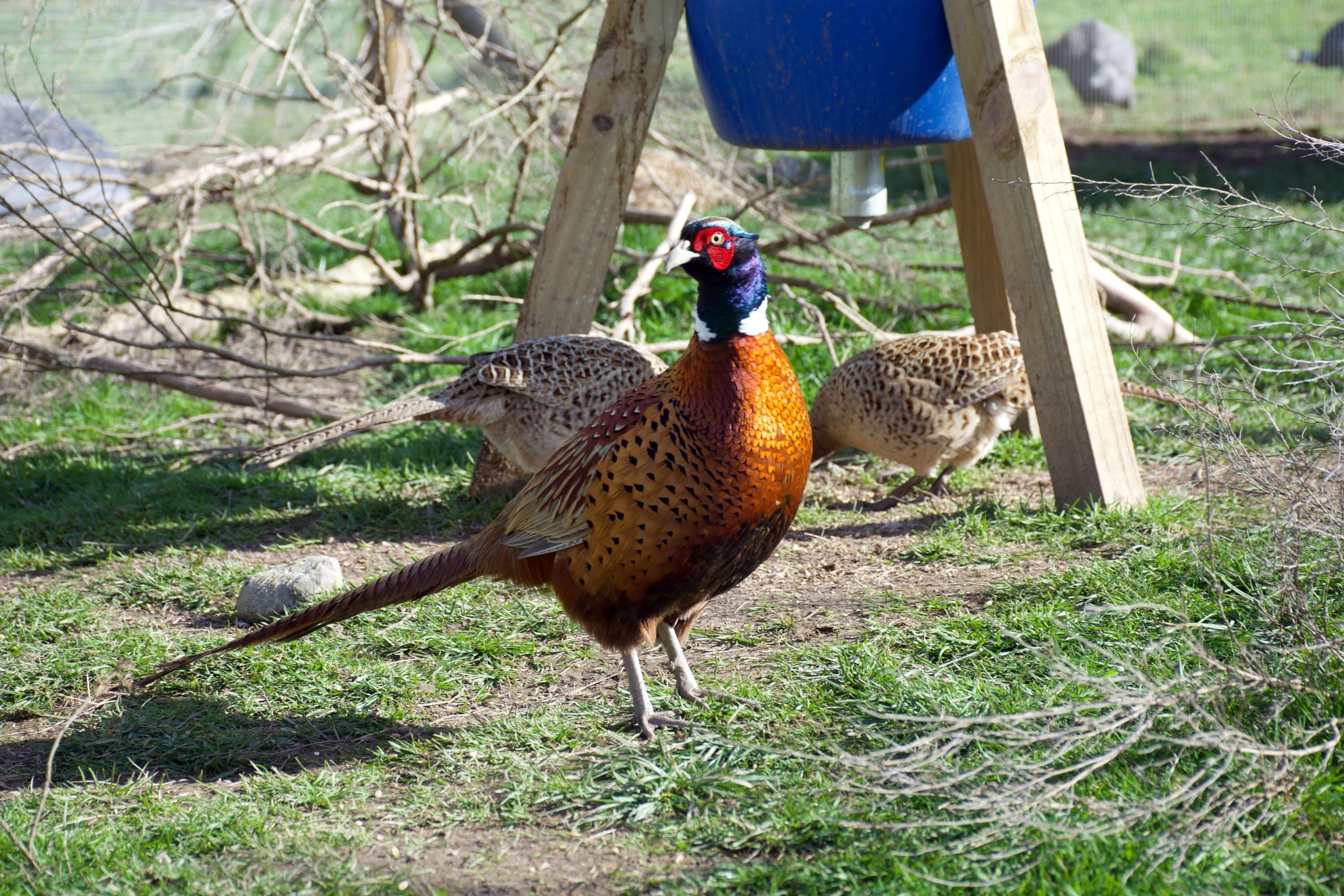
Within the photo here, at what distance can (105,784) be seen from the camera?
2480 mm

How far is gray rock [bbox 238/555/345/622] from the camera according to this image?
3338 mm

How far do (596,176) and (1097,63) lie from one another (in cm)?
953

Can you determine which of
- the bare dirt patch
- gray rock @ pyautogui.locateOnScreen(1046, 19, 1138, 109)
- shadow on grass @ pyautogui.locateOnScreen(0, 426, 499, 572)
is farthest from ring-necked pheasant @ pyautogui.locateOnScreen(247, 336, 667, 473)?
gray rock @ pyautogui.locateOnScreen(1046, 19, 1138, 109)

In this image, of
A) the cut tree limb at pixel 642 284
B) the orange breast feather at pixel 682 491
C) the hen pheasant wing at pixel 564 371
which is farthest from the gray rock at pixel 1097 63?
the orange breast feather at pixel 682 491

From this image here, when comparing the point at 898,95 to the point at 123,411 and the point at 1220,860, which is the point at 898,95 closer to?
the point at 1220,860

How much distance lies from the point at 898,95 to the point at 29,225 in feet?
9.47

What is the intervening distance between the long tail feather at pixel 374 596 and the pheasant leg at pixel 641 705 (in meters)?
0.45

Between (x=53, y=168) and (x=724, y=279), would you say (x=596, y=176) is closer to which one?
(x=724, y=279)

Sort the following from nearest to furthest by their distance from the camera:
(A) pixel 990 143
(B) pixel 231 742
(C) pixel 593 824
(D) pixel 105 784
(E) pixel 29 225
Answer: (C) pixel 593 824 → (D) pixel 105 784 → (B) pixel 231 742 → (A) pixel 990 143 → (E) pixel 29 225

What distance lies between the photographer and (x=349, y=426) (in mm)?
3830

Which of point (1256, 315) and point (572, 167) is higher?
point (572, 167)

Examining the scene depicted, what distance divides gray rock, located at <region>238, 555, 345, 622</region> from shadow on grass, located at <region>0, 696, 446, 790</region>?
464mm

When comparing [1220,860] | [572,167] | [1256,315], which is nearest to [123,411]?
[572,167]

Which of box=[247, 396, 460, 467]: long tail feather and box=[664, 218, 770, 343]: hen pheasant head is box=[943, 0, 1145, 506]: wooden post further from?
box=[247, 396, 460, 467]: long tail feather
